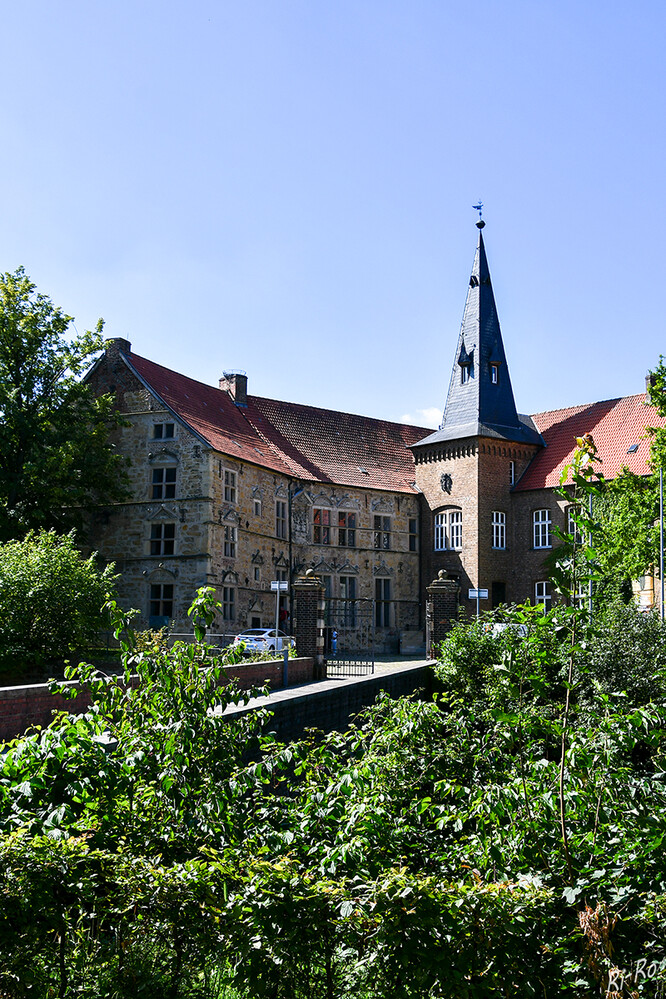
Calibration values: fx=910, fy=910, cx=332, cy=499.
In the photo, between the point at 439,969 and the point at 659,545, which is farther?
the point at 659,545

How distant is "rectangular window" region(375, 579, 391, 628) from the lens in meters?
43.1

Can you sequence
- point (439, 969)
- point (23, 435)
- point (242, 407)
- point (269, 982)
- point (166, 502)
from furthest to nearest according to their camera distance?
1. point (242, 407)
2. point (166, 502)
3. point (23, 435)
4. point (269, 982)
5. point (439, 969)

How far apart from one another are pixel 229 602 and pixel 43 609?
14.4 meters

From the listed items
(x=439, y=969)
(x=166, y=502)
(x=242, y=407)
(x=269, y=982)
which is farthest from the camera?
(x=242, y=407)

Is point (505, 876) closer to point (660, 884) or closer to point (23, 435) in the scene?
point (660, 884)

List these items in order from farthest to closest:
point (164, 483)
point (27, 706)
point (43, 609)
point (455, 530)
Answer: point (455, 530) → point (164, 483) → point (43, 609) → point (27, 706)

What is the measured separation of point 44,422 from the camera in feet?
101

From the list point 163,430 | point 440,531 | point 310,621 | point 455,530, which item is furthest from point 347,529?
point 310,621

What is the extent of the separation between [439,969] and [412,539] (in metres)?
40.5

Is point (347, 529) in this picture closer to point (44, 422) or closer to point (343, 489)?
point (343, 489)

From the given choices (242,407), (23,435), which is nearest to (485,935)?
(23,435)

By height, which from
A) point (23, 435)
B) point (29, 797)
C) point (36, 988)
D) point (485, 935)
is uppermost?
point (23, 435)

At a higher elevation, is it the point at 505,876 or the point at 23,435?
the point at 23,435

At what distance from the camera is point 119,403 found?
3503 centimetres
